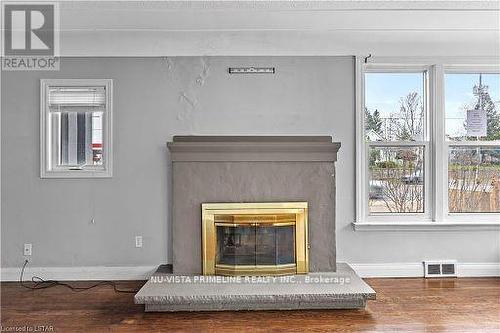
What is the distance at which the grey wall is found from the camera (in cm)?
433

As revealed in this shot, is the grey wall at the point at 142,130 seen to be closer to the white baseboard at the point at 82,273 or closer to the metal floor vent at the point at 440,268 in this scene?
the white baseboard at the point at 82,273

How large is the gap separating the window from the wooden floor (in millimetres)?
1167

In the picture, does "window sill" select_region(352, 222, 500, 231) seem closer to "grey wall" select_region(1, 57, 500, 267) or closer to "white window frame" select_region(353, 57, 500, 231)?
"white window frame" select_region(353, 57, 500, 231)

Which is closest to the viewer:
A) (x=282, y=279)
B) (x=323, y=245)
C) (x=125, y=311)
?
(x=125, y=311)

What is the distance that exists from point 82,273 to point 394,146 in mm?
3299

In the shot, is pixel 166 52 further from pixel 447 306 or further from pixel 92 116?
pixel 447 306

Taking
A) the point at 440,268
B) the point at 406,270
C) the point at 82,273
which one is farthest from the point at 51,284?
the point at 440,268

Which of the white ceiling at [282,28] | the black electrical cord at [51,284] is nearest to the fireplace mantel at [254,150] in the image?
the white ceiling at [282,28]

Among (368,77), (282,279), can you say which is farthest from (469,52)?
(282,279)

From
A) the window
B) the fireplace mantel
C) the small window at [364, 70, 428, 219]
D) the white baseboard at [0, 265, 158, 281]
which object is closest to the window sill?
the small window at [364, 70, 428, 219]

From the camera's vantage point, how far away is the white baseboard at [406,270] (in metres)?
4.42

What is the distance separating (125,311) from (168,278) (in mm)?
516

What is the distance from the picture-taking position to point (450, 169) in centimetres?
455

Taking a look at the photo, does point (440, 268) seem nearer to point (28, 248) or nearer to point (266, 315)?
point (266, 315)
